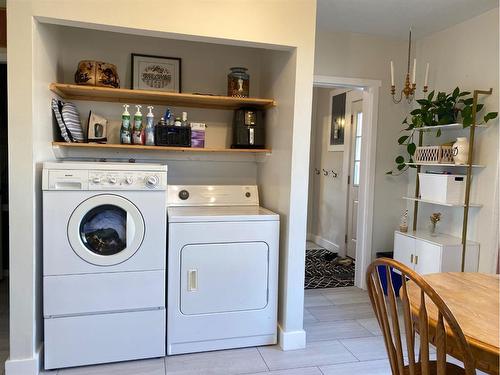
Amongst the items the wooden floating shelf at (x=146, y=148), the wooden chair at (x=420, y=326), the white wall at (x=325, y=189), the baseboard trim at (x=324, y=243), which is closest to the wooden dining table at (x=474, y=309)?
the wooden chair at (x=420, y=326)

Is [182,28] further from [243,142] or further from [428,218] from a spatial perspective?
[428,218]

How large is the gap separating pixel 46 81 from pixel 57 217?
32.7 inches

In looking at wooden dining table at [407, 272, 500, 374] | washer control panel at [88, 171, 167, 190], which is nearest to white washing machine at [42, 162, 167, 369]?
washer control panel at [88, 171, 167, 190]

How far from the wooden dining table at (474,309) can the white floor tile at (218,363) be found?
118 centimetres

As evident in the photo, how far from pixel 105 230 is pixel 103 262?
19 centimetres

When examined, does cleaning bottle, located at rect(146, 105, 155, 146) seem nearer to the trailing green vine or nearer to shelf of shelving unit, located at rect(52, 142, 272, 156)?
shelf of shelving unit, located at rect(52, 142, 272, 156)

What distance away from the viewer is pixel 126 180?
2.21m

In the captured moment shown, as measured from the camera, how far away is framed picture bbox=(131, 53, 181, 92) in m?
2.82

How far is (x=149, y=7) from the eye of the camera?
2.15 m

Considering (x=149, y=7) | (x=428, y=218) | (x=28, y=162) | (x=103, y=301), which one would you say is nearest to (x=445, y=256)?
(x=428, y=218)

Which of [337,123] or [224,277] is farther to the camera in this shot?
[337,123]

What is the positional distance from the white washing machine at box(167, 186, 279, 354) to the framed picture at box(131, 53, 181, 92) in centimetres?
A: 100

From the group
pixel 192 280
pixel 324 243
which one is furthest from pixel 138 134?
pixel 324 243

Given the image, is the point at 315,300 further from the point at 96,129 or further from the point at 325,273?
the point at 96,129
